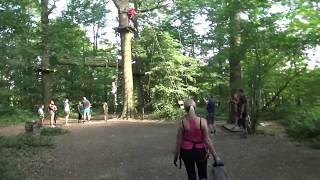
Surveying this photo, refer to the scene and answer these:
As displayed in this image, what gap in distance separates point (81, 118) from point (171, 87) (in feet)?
21.2

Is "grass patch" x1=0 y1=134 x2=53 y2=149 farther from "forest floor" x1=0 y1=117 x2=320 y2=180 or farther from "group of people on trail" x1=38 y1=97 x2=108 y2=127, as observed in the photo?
"group of people on trail" x1=38 y1=97 x2=108 y2=127

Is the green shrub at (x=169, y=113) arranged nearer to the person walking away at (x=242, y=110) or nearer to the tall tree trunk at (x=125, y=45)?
the tall tree trunk at (x=125, y=45)

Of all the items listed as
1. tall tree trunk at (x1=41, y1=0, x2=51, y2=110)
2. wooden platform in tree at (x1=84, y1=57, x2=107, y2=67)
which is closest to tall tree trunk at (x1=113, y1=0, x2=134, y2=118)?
tall tree trunk at (x1=41, y1=0, x2=51, y2=110)

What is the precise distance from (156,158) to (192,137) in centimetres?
607

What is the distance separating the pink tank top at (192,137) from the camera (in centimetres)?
570

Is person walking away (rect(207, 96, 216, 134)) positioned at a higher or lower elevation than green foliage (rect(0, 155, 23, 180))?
higher

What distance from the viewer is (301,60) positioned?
15656 millimetres

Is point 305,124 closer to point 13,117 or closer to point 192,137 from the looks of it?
point 192,137

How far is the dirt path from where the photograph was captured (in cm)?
943

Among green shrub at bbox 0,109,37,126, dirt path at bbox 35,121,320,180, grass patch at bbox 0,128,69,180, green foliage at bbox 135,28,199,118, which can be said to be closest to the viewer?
dirt path at bbox 35,121,320,180

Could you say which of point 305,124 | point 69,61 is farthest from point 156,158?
point 69,61

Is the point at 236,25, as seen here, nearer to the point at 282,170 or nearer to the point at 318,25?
the point at 318,25

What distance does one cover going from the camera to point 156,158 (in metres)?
11.6

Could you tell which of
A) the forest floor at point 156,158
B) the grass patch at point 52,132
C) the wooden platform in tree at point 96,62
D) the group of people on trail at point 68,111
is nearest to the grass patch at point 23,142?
the forest floor at point 156,158
